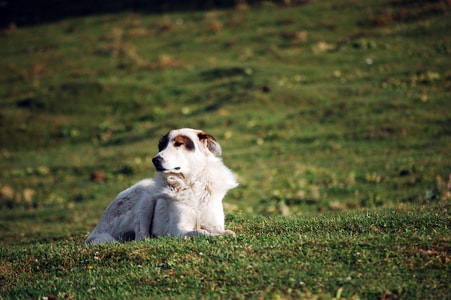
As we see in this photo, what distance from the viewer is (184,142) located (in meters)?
11.0

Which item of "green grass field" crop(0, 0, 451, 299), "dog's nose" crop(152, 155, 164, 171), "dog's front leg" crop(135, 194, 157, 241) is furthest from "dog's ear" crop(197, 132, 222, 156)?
"green grass field" crop(0, 0, 451, 299)

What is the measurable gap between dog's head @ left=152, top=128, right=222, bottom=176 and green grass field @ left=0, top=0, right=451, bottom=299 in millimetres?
1313

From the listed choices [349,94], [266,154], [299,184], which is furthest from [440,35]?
[299,184]

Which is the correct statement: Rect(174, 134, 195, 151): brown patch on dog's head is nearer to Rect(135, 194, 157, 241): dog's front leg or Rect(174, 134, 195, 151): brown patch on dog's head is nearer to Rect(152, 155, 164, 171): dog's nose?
Rect(152, 155, 164, 171): dog's nose

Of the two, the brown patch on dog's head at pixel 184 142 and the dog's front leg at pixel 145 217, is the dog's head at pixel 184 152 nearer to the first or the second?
the brown patch on dog's head at pixel 184 142

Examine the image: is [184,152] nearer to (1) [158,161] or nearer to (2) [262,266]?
(1) [158,161]

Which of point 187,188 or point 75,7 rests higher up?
point 75,7

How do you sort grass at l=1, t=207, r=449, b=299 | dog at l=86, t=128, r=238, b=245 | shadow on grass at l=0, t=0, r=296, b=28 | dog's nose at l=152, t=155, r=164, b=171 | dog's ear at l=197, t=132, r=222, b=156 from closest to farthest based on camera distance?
grass at l=1, t=207, r=449, b=299 < dog's nose at l=152, t=155, r=164, b=171 < dog at l=86, t=128, r=238, b=245 < dog's ear at l=197, t=132, r=222, b=156 < shadow on grass at l=0, t=0, r=296, b=28

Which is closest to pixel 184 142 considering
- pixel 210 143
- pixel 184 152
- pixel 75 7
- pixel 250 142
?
pixel 184 152

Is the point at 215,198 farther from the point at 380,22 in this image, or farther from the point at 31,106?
the point at 380,22

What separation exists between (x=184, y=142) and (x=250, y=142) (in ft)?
73.8

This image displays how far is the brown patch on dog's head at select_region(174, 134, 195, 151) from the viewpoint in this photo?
36.0 ft

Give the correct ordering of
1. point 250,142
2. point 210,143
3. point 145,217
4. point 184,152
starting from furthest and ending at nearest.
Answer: point 250,142 < point 145,217 < point 210,143 < point 184,152

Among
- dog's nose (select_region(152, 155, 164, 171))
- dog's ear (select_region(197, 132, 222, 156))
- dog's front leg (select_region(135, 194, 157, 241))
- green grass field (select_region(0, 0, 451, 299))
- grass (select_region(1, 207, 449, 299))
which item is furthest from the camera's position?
dog's front leg (select_region(135, 194, 157, 241))
